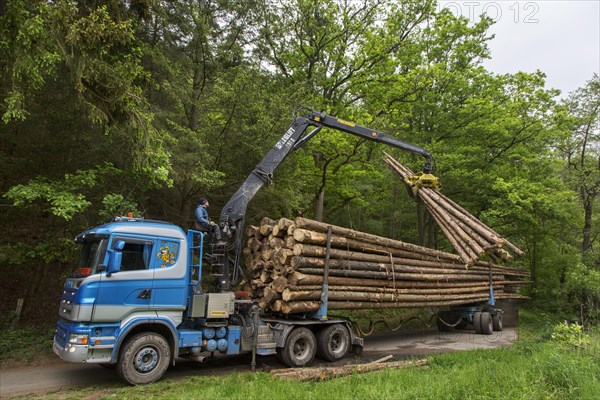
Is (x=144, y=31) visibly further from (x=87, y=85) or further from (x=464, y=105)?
(x=464, y=105)

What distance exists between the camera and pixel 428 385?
6.15 meters

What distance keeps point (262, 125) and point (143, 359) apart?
7.51 meters

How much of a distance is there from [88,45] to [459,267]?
13301 mm

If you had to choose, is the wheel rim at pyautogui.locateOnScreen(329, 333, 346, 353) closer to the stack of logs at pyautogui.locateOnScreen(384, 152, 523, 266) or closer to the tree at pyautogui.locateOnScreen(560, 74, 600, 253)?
the stack of logs at pyautogui.locateOnScreen(384, 152, 523, 266)

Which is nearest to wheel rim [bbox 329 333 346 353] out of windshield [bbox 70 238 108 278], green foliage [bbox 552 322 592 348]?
green foliage [bbox 552 322 592 348]

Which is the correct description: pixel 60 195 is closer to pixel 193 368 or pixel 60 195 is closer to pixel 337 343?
pixel 193 368

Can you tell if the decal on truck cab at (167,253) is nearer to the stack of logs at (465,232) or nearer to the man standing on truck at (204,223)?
the man standing on truck at (204,223)

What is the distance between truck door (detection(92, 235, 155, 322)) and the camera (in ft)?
23.2

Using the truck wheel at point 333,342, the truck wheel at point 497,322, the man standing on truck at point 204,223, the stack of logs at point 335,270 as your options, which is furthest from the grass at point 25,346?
the truck wheel at point 497,322

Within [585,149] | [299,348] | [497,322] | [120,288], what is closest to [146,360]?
[120,288]

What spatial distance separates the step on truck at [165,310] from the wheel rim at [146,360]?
0.02 meters

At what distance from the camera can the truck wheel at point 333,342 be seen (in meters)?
9.43

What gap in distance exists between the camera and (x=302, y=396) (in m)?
5.79

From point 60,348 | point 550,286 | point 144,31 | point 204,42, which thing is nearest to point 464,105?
point 550,286
